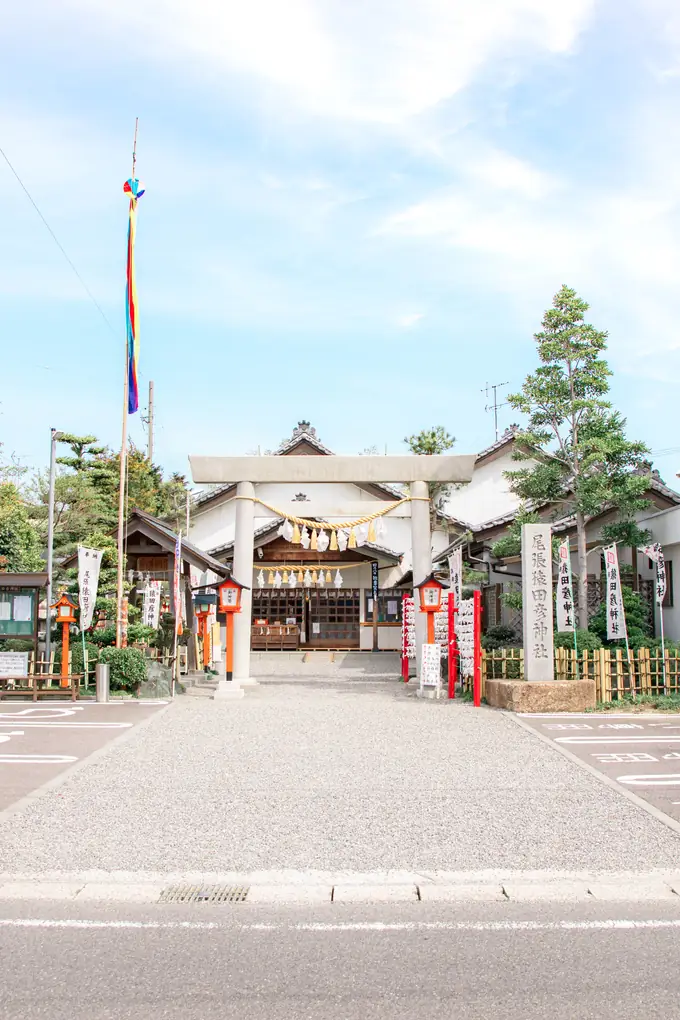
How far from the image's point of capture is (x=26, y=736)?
12.7 meters

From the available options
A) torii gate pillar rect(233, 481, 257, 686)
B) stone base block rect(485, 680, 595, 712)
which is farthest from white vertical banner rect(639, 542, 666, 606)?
torii gate pillar rect(233, 481, 257, 686)

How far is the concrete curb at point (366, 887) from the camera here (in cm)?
581

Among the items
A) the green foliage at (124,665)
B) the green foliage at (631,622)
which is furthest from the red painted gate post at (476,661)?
the green foliage at (124,665)

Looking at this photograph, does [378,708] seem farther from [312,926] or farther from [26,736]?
[312,926]

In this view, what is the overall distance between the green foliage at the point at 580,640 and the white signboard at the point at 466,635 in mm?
2364

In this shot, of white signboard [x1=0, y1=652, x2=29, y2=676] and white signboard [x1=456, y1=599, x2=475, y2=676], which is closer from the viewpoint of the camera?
white signboard [x1=456, y1=599, x2=475, y2=676]

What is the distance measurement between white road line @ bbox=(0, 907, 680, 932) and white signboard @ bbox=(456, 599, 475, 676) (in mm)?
11507

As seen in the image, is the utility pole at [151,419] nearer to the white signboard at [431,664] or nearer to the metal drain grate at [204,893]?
the white signboard at [431,664]

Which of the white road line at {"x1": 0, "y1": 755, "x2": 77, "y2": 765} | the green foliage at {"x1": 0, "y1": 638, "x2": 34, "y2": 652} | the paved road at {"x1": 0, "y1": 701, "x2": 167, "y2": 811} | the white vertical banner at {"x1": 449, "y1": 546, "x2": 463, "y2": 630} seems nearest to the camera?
the paved road at {"x1": 0, "y1": 701, "x2": 167, "y2": 811}

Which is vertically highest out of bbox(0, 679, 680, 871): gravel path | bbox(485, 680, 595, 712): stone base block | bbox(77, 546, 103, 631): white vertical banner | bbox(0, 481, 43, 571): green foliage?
bbox(0, 481, 43, 571): green foliage

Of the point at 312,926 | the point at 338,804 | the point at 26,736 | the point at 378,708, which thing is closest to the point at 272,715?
the point at 378,708

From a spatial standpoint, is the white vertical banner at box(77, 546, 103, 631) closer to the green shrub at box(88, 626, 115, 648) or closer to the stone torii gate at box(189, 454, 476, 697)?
the green shrub at box(88, 626, 115, 648)

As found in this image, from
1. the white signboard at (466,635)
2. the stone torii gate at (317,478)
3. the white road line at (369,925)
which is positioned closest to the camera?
the white road line at (369,925)

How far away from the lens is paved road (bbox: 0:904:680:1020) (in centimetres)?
414
